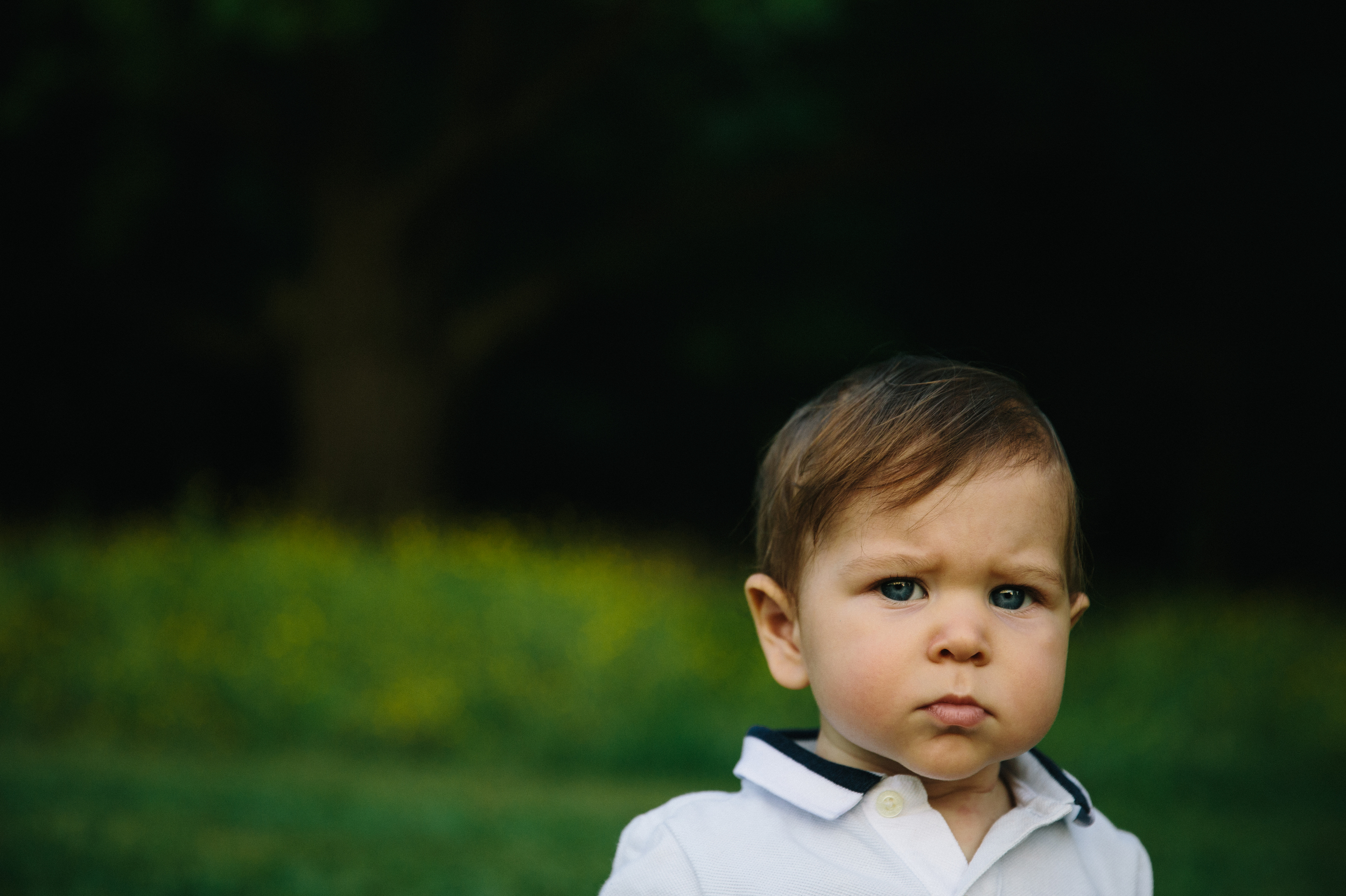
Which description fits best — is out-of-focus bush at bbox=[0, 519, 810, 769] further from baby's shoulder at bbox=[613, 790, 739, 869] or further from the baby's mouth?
the baby's mouth

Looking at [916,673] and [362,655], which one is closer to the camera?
[916,673]

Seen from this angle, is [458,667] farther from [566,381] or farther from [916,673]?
[566,381]

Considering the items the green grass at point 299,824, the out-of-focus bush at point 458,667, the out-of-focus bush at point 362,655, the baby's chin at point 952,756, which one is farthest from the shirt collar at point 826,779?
the out-of-focus bush at point 362,655

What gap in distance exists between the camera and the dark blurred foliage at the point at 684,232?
901 cm

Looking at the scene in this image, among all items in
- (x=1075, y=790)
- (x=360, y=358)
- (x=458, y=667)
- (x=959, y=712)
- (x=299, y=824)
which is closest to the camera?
(x=959, y=712)

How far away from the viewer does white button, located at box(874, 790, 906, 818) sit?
180cm

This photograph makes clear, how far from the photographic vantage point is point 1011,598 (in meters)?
1.78

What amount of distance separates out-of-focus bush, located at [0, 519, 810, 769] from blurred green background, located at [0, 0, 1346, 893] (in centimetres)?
3

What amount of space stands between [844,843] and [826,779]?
0.32 ft

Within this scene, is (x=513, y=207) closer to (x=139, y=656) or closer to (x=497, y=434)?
(x=497, y=434)

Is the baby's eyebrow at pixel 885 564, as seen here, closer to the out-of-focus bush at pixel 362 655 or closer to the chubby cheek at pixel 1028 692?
the chubby cheek at pixel 1028 692

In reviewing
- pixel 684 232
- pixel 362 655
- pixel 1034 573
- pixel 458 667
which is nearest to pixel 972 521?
pixel 1034 573

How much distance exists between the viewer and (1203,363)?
1288 cm

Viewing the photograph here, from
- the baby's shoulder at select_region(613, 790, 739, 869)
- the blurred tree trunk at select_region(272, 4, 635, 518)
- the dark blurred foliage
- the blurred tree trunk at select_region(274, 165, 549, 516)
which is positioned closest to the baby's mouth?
the baby's shoulder at select_region(613, 790, 739, 869)
